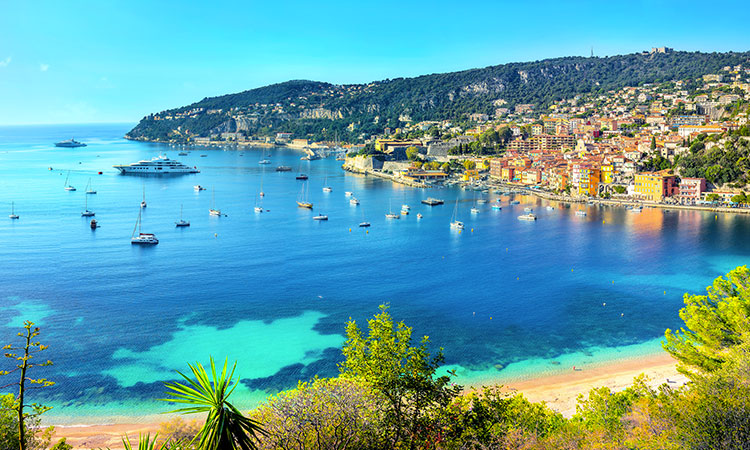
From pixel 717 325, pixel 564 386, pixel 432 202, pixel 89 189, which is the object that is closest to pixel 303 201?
pixel 432 202

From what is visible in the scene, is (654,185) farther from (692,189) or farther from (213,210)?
(213,210)

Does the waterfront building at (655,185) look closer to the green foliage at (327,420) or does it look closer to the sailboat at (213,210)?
the sailboat at (213,210)

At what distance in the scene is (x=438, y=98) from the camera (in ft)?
440

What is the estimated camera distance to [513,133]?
286 feet

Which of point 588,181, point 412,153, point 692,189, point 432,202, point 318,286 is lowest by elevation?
point 318,286

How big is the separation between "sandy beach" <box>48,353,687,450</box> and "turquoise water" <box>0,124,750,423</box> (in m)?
0.53

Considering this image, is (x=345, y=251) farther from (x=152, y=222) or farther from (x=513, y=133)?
(x=513, y=133)

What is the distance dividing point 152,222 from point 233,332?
23.8 m

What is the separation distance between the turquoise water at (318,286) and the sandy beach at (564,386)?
20.8 inches

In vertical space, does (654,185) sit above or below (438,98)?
below

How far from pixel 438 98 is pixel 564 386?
12350cm

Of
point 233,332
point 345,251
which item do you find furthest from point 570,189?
point 233,332

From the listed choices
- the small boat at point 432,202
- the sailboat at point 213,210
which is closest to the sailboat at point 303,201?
the sailboat at point 213,210

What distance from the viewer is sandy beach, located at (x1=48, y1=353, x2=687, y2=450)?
1324cm
